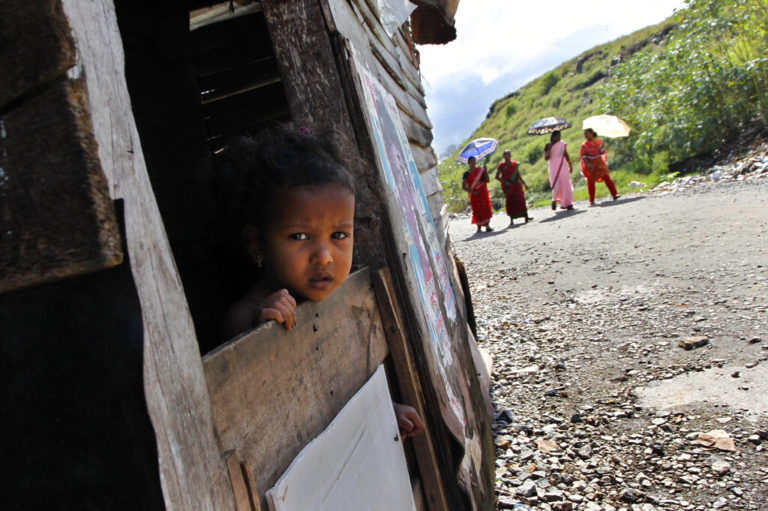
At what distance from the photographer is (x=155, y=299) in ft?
2.16

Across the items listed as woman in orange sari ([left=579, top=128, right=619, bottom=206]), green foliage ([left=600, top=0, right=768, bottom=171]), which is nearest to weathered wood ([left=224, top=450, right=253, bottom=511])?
woman in orange sari ([left=579, top=128, right=619, bottom=206])

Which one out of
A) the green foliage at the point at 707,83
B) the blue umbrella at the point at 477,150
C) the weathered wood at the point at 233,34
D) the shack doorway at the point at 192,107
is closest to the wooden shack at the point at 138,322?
the shack doorway at the point at 192,107

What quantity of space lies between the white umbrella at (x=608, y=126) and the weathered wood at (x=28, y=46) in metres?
14.7

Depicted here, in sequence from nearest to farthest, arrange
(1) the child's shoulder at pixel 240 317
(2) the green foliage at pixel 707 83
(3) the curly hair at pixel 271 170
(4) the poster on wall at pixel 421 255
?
1. (1) the child's shoulder at pixel 240 317
2. (3) the curly hair at pixel 271 170
3. (4) the poster on wall at pixel 421 255
4. (2) the green foliage at pixel 707 83

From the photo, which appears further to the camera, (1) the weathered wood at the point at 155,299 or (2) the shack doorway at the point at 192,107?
(2) the shack doorway at the point at 192,107

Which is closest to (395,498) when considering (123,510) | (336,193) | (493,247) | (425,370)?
(425,370)

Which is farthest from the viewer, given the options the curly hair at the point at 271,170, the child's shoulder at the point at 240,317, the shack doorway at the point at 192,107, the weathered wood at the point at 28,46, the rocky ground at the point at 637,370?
the rocky ground at the point at 637,370

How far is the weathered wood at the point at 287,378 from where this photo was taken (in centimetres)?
86

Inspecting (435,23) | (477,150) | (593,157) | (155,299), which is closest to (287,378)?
(155,299)

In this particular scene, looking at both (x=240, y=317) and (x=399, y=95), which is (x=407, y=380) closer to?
(x=240, y=317)

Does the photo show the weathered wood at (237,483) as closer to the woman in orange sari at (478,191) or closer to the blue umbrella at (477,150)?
the woman in orange sari at (478,191)

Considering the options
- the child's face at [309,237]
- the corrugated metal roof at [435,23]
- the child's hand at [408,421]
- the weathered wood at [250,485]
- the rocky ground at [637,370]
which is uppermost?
the corrugated metal roof at [435,23]

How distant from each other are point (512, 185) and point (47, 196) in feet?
41.3

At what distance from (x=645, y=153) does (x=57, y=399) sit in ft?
59.0
